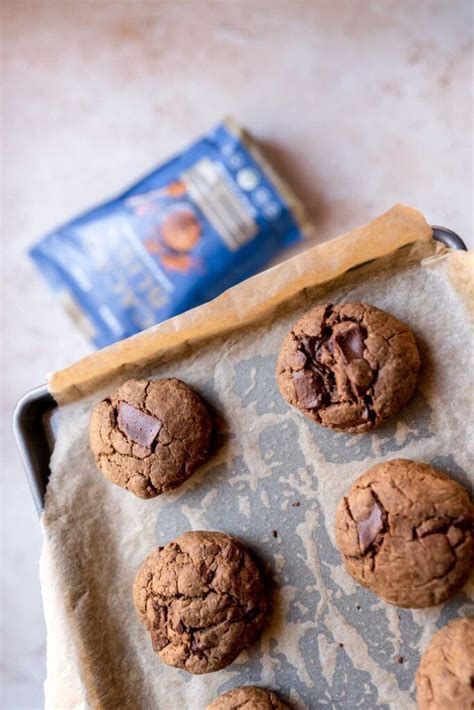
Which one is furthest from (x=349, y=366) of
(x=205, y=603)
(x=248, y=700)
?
(x=248, y=700)

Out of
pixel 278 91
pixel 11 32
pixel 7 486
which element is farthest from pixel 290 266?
pixel 11 32

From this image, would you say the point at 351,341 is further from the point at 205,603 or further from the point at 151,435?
the point at 205,603

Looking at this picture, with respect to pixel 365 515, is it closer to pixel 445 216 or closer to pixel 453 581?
pixel 453 581

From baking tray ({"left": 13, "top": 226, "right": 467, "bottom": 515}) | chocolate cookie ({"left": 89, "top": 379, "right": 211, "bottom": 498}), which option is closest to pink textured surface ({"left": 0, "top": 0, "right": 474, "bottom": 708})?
baking tray ({"left": 13, "top": 226, "right": 467, "bottom": 515})

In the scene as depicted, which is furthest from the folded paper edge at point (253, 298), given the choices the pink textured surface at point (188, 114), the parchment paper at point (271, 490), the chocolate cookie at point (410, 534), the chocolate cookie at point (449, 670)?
the chocolate cookie at point (449, 670)

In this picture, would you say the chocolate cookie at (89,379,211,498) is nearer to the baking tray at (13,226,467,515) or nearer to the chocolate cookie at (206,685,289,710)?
the baking tray at (13,226,467,515)

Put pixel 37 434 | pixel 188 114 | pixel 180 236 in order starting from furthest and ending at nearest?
pixel 188 114
pixel 180 236
pixel 37 434
